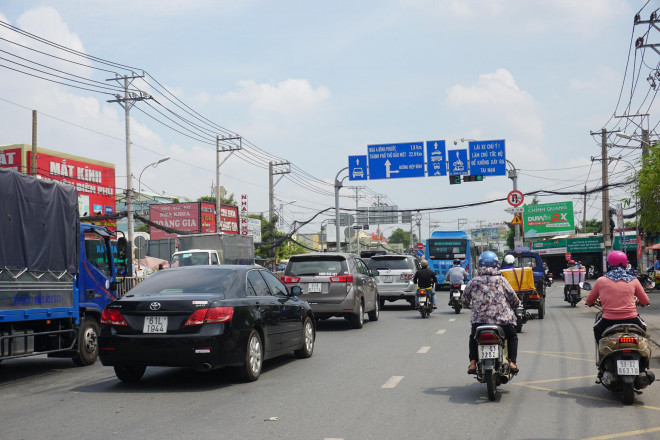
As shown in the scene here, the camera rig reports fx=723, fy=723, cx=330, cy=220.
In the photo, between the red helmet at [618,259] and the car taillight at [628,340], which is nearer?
the car taillight at [628,340]

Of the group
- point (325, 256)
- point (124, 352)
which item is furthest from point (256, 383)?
point (325, 256)

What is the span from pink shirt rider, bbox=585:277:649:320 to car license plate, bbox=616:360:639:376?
1.91 ft

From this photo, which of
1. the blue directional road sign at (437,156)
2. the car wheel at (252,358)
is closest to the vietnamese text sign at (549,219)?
the blue directional road sign at (437,156)

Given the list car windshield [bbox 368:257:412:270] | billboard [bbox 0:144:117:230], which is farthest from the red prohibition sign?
billboard [bbox 0:144:117:230]

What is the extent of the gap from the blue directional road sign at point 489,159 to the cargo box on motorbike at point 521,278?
64.8ft

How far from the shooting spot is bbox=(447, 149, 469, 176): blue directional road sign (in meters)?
35.9

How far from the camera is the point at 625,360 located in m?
7.54

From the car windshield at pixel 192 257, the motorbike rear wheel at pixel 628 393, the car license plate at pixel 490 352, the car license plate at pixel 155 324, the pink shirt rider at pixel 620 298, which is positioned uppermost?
the car windshield at pixel 192 257

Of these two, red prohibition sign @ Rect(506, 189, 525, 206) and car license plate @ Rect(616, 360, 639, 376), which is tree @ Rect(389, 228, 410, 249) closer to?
red prohibition sign @ Rect(506, 189, 525, 206)

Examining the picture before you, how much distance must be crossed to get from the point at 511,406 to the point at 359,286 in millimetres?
9892

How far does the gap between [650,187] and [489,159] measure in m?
11.8

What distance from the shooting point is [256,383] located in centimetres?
920

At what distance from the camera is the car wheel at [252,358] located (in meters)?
9.09

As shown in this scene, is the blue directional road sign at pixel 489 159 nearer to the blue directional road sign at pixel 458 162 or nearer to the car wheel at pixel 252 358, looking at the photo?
the blue directional road sign at pixel 458 162
